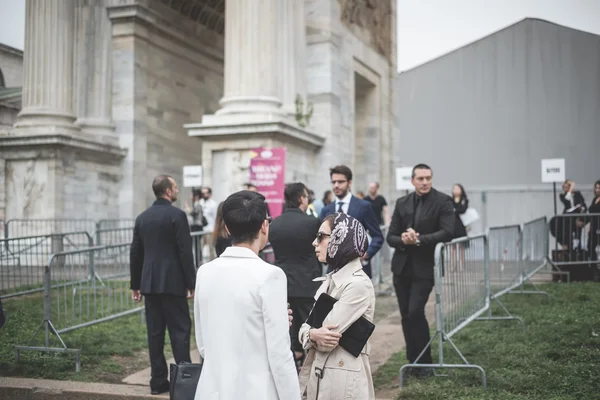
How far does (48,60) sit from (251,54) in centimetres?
644

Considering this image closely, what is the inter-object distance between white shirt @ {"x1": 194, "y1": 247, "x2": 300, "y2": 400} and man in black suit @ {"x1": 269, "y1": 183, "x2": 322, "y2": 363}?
354cm

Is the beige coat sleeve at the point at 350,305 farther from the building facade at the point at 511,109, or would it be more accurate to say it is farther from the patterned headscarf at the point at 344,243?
the building facade at the point at 511,109

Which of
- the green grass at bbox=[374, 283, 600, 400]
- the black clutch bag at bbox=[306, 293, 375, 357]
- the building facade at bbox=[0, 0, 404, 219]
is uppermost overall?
the building facade at bbox=[0, 0, 404, 219]

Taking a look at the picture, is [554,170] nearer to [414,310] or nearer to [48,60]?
[414,310]

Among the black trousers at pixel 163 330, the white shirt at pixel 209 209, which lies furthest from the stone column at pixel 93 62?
the black trousers at pixel 163 330

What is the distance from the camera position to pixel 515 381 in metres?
6.63

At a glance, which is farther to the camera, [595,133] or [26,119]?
[595,133]

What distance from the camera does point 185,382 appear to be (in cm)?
363

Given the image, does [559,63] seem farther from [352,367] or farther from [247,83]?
[352,367]

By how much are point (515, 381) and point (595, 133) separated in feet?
78.0

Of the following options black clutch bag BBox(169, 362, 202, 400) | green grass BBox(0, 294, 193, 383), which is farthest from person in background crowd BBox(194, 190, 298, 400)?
green grass BBox(0, 294, 193, 383)

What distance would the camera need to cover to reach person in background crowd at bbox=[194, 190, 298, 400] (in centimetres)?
330

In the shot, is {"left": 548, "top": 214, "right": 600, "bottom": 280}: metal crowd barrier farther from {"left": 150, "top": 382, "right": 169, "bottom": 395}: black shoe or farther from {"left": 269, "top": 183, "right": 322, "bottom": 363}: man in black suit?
{"left": 150, "top": 382, "right": 169, "bottom": 395}: black shoe

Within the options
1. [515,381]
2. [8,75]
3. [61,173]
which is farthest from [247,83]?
[8,75]
